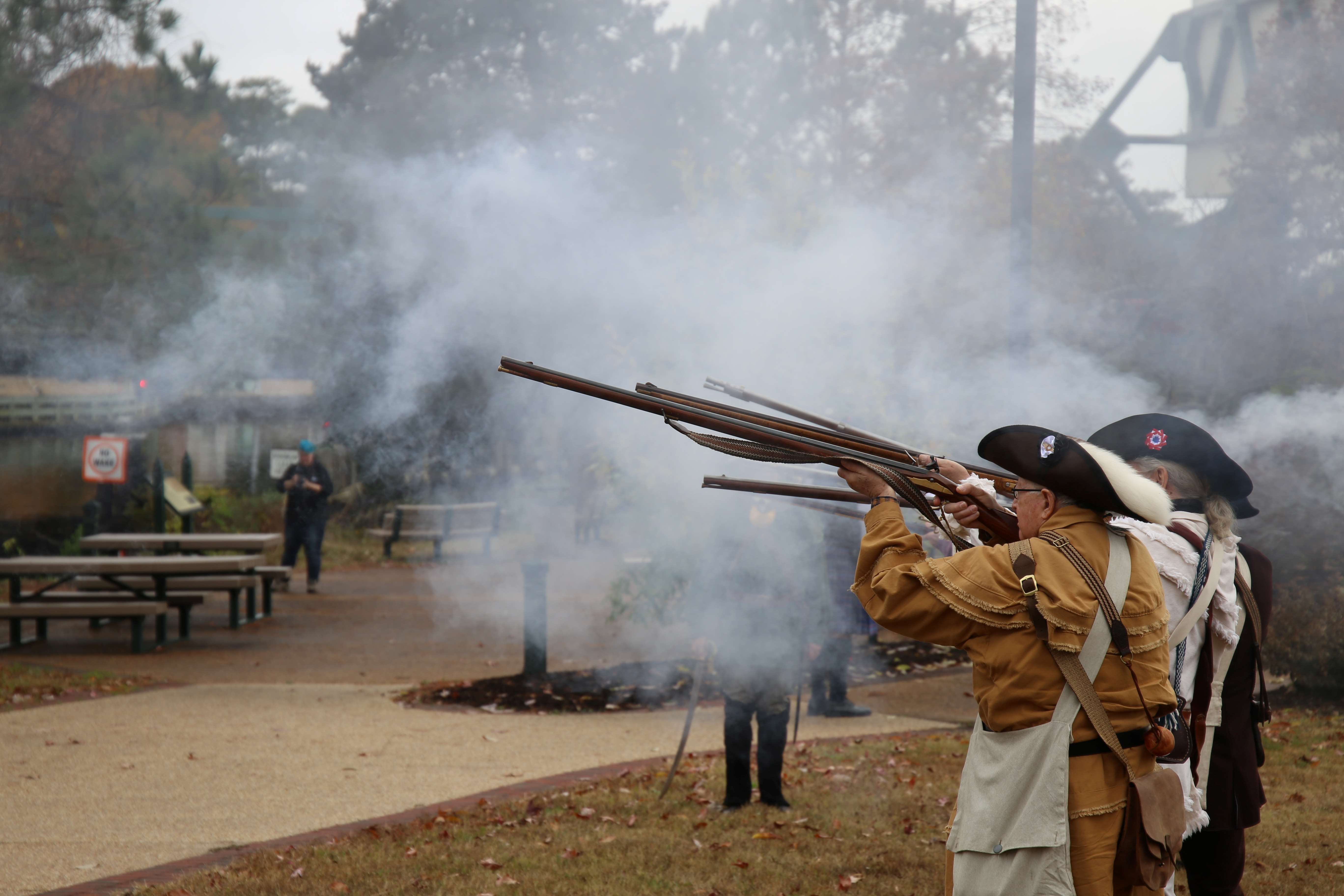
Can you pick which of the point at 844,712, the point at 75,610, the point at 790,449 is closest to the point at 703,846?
the point at 790,449

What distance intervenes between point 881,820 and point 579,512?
10587 millimetres

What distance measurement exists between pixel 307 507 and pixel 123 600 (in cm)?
318

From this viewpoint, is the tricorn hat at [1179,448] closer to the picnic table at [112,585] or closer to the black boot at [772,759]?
the black boot at [772,759]

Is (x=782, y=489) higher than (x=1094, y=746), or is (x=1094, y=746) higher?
(x=782, y=489)

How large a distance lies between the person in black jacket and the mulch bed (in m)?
4.98

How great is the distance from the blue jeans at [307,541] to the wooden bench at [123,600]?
240cm

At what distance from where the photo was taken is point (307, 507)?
12.9 meters

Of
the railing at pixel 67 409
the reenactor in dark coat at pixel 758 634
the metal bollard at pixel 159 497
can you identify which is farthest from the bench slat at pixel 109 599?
the reenactor in dark coat at pixel 758 634

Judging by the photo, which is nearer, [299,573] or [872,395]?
[872,395]

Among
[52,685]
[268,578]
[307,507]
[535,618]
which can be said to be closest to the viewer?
[52,685]

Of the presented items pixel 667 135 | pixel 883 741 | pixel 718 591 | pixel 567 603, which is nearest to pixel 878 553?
pixel 718 591

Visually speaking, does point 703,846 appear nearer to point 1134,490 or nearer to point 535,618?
point 1134,490

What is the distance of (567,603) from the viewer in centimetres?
1267

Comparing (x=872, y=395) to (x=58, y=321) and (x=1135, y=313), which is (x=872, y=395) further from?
(x=58, y=321)
